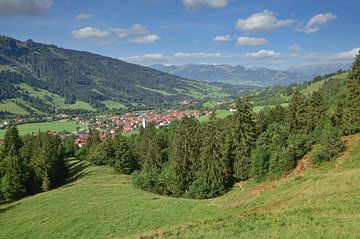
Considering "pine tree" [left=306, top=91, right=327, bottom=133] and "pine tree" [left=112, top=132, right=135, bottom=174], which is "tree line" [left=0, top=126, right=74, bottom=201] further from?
"pine tree" [left=306, top=91, right=327, bottom=133]

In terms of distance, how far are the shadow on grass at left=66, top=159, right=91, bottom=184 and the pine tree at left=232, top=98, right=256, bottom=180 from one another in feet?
141

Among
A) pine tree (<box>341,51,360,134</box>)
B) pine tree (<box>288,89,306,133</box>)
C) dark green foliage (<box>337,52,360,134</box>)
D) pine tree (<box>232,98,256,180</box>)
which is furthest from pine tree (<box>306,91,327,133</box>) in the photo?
pine tree (<box>232,98,256,180</box>)

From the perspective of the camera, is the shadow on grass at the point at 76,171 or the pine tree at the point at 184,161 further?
the shadow on grass at the point at 76,171

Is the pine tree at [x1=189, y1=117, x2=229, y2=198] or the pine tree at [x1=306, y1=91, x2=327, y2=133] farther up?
the pine tree at [x1=306, y1=91, x2=327, y2=133]

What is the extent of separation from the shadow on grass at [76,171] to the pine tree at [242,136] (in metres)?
43.0

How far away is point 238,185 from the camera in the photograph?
189ft

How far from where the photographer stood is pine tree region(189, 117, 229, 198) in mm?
56219

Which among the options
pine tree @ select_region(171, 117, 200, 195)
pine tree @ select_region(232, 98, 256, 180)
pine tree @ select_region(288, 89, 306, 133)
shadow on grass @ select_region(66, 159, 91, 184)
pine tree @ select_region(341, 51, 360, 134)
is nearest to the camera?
pine tree @ select_region(341, 51, 360, 134)

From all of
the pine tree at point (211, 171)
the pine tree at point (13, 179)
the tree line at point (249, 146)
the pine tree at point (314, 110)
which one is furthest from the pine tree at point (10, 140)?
the pine tree at point (314, 110)

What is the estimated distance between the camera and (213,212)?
123ft

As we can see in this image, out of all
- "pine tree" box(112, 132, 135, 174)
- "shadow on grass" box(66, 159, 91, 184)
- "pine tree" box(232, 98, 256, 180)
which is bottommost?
"shadow on grass" box(66, 159, 91, 184)

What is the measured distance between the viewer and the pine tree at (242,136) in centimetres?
5784

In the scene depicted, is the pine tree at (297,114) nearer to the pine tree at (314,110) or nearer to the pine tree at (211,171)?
the pine tree at (314,110)

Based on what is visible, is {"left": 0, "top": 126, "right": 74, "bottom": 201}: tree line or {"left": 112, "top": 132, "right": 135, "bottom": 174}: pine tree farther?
{"left": 112, "top": 132, "right": 135, "bottom": 174}: pine tree
